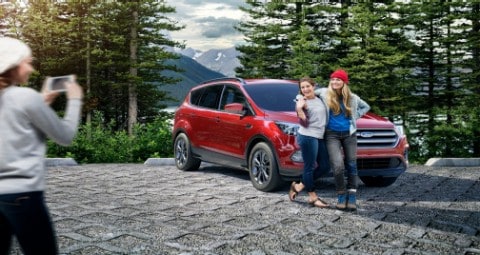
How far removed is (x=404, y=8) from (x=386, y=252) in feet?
98.7

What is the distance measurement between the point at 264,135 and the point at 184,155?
319 cm

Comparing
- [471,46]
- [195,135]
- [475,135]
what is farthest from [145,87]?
[195,135]

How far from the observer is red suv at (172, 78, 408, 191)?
8.30 meters

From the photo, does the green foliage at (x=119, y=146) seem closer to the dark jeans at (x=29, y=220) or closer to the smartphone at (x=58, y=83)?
the smartphone at (x=58, y=83)

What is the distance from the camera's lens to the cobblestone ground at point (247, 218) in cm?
527

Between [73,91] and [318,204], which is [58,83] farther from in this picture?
[318,204]

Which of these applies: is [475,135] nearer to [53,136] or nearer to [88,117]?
[53,136]

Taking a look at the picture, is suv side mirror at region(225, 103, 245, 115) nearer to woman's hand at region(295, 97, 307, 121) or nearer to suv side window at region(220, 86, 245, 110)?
suv side window at region(220, 86, 245, 110)

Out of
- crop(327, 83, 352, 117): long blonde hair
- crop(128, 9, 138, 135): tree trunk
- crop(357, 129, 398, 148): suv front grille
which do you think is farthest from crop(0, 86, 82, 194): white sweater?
crop(128, 9, 138, 135): tree trunk

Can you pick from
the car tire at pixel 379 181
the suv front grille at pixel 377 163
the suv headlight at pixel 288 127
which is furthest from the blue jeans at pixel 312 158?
the car tire at pixel 379 181

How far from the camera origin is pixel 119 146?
15.0 meters

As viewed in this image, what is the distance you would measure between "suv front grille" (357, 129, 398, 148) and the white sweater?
6.37m

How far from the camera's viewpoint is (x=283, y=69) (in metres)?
38.6

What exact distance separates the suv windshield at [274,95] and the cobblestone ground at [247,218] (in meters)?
1.33
